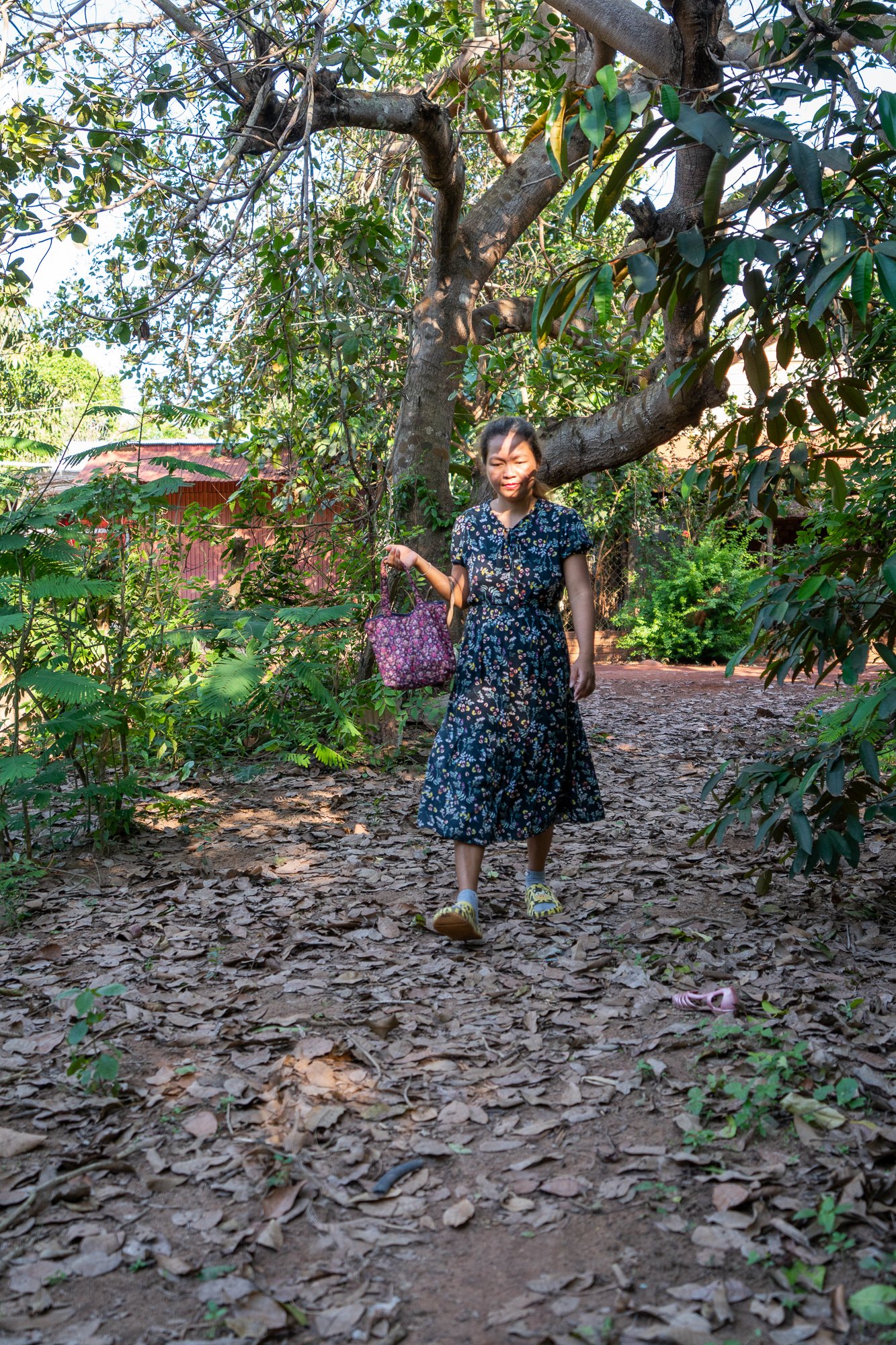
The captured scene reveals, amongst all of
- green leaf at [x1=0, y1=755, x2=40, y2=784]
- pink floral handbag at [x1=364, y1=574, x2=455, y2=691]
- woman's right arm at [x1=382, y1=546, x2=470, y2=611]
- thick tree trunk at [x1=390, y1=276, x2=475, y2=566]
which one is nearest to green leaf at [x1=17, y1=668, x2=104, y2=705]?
green leaf at [x1=0, y1=755, x2=40, y2=784]

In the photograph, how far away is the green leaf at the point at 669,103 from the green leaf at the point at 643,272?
333mm

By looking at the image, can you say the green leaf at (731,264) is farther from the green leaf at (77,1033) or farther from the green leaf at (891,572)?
the green leaf at (77,1033)

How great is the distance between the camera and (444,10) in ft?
23.9

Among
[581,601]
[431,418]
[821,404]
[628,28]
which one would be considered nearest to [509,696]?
[581,601]

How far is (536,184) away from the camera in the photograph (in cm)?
771

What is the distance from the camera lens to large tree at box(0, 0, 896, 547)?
9.77 feet

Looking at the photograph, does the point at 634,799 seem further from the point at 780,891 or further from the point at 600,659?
the point at 600,659

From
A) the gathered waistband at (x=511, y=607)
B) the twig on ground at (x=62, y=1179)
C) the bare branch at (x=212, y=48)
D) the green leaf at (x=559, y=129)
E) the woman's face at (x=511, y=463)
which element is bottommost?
the twig on ground at (x=62, y=1179)

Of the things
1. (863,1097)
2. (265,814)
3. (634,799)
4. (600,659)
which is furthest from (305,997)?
(600,659)

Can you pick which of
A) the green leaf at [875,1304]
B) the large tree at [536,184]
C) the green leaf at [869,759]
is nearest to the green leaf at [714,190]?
the large tree at [536,184]

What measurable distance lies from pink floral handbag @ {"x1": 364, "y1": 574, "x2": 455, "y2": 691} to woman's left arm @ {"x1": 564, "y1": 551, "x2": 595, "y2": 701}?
490 mm

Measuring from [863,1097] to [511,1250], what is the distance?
0.97 metres

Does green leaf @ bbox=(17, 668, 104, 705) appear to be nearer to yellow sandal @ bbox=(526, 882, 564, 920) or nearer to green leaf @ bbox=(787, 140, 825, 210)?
yellow sandal @ bbox=(526, 882, 564, 920)

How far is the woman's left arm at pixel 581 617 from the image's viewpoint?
3.83 m
